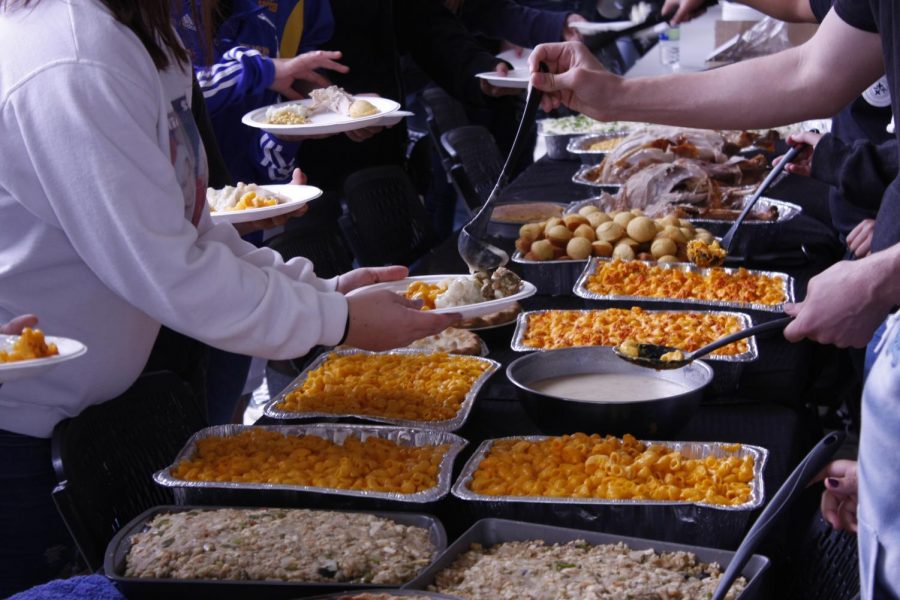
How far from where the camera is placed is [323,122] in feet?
9.09

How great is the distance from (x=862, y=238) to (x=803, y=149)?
1.61ft

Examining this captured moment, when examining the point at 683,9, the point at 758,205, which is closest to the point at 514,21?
the point at 683,9

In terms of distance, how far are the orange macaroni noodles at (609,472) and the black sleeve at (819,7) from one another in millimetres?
1924

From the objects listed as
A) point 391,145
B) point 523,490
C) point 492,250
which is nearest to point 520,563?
point 523,490

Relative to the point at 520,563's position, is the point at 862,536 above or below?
above

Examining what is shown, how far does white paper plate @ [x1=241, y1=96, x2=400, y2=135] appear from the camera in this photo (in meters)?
2.64

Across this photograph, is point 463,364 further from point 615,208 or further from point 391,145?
point 391,145

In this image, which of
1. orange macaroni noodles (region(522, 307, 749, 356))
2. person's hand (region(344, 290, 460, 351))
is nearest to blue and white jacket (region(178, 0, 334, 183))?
orange macaroni noodles (region(522, 307, 749, 356))

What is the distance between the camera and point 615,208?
2848 mm

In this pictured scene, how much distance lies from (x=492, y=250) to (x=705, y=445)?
97 cm

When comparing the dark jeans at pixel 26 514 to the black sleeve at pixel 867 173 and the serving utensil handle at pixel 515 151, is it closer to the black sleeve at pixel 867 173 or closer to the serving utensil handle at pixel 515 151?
the serving utensil handle at pixel 515 151

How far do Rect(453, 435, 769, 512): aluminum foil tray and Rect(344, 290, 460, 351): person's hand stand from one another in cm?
21

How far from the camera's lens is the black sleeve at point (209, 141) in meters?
2.06

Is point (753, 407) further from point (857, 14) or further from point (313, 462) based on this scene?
point (857, 14)
